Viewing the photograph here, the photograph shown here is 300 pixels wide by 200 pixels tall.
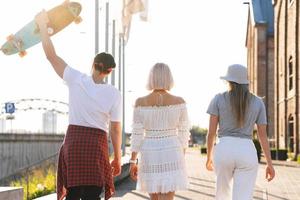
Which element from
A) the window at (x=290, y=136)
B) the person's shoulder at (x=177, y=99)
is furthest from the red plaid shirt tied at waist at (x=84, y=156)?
the window at (x=290, y=136)

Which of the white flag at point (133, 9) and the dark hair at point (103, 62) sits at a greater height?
the white flag at point (133, 9)

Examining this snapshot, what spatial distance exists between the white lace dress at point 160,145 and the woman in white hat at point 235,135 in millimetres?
305

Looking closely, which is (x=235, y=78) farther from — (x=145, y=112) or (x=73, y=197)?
(x=73, y=197)

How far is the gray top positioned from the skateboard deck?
61.1 inches

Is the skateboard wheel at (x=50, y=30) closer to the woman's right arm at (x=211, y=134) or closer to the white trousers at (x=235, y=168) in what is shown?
the woman's right arm at (x=211, y=134)

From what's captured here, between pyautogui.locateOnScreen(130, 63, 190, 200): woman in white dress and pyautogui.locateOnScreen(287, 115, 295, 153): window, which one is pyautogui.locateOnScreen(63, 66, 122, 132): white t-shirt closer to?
pyautogui.locateOnScreen(130, 63, 190, 200): woman in white dress

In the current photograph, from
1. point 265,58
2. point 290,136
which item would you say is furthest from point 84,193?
point 265,58

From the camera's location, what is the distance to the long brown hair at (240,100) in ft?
22.1

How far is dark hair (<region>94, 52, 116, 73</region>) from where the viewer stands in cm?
587

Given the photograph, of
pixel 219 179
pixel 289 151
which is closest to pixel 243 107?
pixel 219 179

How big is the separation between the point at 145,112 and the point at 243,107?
3.08 feet

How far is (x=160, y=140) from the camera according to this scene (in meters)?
6.86

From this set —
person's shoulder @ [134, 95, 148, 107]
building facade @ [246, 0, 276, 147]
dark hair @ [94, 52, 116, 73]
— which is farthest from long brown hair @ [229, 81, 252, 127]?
building facade @ [246, 0, 276, 147]

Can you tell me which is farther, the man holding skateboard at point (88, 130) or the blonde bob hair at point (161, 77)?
the blonde bob hair at point (161, 77)
